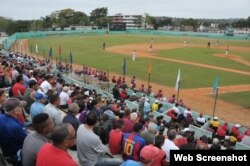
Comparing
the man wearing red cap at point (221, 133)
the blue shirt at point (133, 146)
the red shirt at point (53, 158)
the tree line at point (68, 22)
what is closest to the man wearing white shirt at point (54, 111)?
the blue shirt at point (133, 146)

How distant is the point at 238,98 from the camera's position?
25500 millimetres

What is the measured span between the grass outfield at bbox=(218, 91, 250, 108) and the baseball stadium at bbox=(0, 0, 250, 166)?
0.25 ft

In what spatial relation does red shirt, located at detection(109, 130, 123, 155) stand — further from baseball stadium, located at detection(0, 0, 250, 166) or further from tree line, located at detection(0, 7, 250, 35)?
tree line, located at detection(0, 7, 250, 35)

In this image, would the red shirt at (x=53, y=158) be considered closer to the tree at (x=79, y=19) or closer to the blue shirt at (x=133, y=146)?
the blue shirt at (x=133, y=146)

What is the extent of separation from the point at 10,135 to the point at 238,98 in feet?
72.7

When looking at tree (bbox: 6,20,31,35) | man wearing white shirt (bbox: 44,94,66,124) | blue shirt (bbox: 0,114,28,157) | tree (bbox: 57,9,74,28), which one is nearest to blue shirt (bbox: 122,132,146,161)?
man wearing white shirt (bbox: 44,94,66,124)

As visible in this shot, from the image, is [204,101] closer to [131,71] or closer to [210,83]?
[210,83]

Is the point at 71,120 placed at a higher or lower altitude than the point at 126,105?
higher

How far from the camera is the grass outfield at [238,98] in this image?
24.1m

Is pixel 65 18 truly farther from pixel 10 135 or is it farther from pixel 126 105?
pixel 10 135

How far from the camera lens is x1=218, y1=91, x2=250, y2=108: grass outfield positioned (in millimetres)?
24098

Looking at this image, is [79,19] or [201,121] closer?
[201,121]

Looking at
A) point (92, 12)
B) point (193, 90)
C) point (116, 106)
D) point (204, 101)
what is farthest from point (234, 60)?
point (92, 12)

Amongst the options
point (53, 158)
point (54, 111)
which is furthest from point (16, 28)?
point (53, 158)
